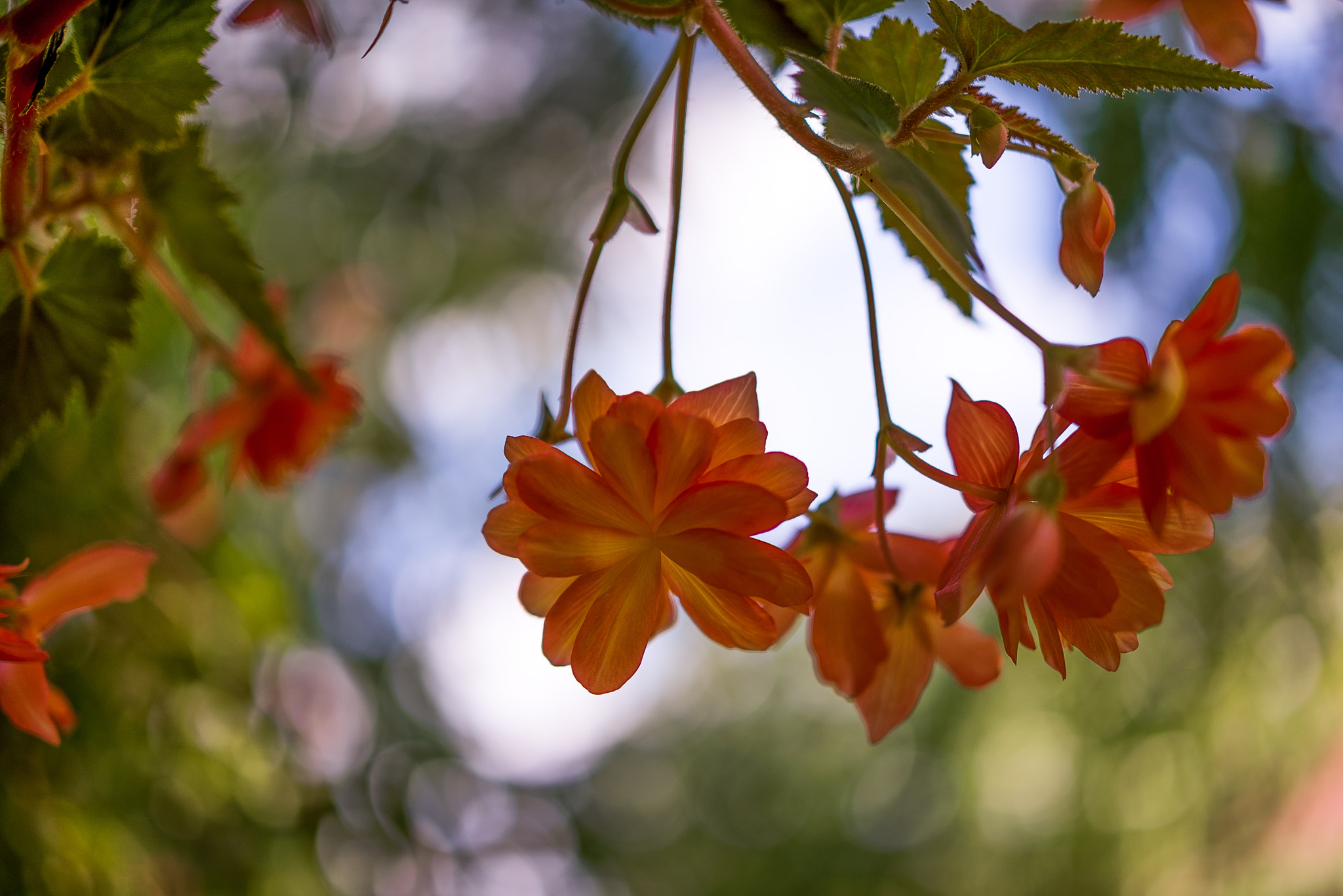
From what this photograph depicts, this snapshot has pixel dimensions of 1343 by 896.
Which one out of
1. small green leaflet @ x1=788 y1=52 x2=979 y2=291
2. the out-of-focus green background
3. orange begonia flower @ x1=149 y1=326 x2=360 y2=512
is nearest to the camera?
small green leaflet @ x1=788 y1=52 x2=979 y2=291

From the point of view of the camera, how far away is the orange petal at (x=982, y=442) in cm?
22

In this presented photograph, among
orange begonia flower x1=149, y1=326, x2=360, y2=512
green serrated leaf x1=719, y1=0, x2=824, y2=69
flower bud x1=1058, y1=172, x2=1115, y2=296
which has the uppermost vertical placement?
orange begonia flower x1=149, y1=326, x2=360, y2=512

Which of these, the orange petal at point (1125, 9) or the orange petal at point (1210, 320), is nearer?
the orange petal at point (1210, 320)

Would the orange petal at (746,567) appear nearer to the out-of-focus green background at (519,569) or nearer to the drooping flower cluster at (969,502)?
the drooping flower cluster at (969,502)

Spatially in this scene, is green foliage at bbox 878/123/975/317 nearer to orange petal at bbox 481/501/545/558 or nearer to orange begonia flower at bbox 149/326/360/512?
orange petal at bbox 481/501/545/558

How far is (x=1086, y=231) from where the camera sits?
21 centimetres

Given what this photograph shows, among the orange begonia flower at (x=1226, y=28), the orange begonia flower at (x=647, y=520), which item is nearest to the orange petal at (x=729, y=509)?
the orange begonia flower at (x=647, y=520)

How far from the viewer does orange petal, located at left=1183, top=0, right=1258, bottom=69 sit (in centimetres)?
29

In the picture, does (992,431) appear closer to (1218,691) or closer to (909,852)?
(1218,691)

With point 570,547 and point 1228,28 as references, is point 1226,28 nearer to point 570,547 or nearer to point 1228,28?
point 1228,28

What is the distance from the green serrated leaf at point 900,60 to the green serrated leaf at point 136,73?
170 millimetres

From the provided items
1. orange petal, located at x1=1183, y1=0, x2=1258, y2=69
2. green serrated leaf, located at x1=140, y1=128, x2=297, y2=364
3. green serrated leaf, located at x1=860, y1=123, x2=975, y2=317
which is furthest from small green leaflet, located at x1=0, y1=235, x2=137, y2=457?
orange petal, located at x1=1183, y1=0, x2=1258, y2=69

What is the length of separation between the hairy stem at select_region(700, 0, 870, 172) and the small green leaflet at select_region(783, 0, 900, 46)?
4 cm

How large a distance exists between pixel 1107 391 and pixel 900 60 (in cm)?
10
